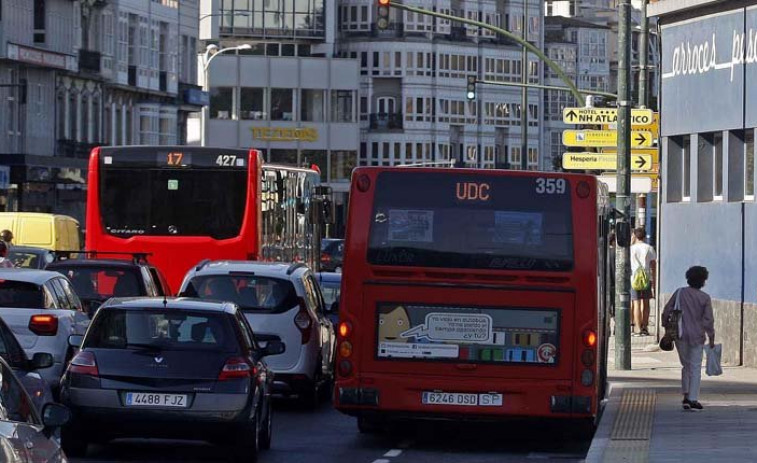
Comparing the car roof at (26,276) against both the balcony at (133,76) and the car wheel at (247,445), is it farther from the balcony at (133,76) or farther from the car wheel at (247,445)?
the balcony at (133,76)

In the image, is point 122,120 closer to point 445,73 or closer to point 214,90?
point 214,90

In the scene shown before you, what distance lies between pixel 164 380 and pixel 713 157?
1666cm

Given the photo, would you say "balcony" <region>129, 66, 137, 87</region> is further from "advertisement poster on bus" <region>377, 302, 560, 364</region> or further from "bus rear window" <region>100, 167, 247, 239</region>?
"advertisement poster on bus" <region>377, 302, 560, 364</region>

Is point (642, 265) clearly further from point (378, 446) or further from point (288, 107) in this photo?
point (288, 107)

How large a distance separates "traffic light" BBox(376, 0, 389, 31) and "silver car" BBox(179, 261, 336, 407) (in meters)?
17.4

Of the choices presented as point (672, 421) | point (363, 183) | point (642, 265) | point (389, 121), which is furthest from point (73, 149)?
point (389, 121)

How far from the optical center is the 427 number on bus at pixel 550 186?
18359mm

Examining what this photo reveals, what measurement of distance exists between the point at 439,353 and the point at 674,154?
15.8m

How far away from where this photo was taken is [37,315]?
65.5 ft

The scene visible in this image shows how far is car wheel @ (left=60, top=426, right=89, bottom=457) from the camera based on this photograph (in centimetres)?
1630

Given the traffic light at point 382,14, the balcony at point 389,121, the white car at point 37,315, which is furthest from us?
the balcony at point 389,121

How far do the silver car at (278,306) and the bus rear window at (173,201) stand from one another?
7.93m

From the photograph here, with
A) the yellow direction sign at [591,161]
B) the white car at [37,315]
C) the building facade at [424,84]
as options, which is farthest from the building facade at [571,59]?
the white car at [37,315]

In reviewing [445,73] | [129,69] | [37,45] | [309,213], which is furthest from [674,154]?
[445,73]
